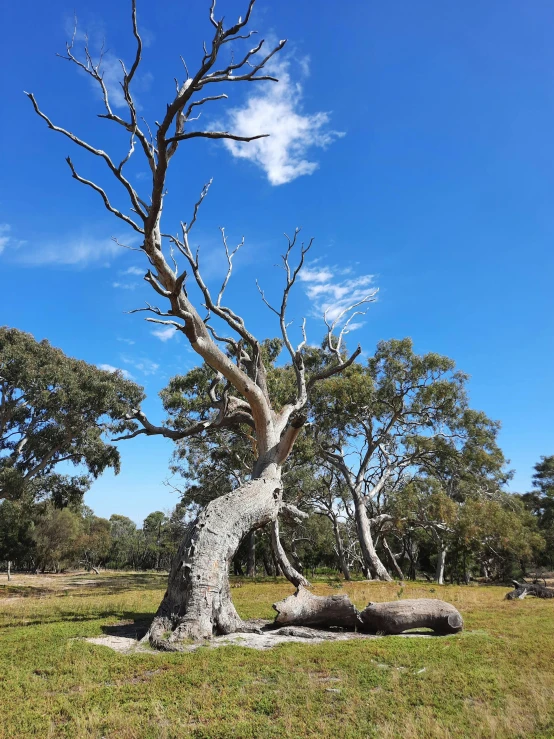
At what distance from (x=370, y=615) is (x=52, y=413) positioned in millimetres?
18737

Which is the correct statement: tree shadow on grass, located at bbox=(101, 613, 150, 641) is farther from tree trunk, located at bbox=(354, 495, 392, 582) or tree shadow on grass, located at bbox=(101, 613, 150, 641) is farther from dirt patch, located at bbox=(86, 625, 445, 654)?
tree trunk, located at bbox=(354, 495, 392, 582)

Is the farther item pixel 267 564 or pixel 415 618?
pixel 267 564

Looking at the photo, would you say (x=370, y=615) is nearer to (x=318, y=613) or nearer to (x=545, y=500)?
(x=318, y=613)

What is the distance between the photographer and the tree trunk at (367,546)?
76.2 ft

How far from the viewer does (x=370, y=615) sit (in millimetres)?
8734

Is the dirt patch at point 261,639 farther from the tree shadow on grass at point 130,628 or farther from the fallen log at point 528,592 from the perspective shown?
the fallen log at point 528,592

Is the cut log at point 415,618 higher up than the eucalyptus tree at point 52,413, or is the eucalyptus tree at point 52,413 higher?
the eucalyptus tree at point 52,413

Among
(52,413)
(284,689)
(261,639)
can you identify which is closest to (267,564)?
(52,413)

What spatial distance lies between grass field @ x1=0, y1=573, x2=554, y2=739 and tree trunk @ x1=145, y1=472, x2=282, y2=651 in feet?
2.84

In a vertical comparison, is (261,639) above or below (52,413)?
below

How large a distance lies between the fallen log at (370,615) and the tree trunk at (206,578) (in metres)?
1.11

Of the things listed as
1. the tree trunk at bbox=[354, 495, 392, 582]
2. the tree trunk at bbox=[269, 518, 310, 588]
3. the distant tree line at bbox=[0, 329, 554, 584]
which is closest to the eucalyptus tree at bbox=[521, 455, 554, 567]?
the distant tree line at bbox=[0, 329, 554, 584]

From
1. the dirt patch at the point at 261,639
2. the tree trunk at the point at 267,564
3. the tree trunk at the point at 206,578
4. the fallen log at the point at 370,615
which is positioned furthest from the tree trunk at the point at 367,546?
the tree trunk at the point at 267,564

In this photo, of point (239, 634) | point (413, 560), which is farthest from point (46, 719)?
point (413, 560)
